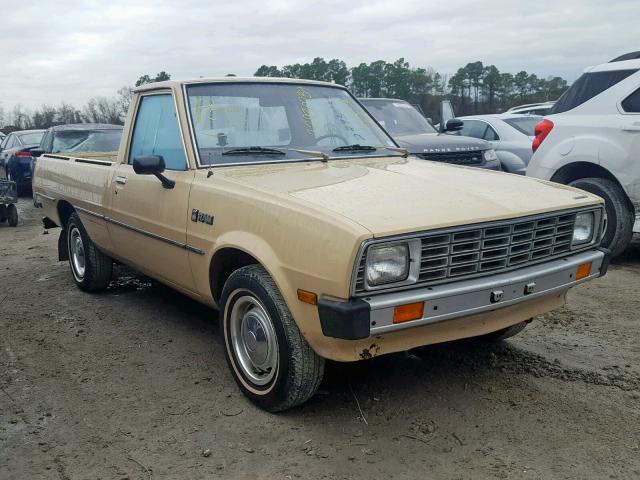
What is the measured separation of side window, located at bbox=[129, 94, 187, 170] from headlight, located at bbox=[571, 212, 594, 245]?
235cm

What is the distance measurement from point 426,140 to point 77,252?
4.93 m

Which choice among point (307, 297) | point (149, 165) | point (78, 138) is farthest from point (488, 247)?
point (78, 138)

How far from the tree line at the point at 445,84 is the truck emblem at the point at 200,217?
38902mm

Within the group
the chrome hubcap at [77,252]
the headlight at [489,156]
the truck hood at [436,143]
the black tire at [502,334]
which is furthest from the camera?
the headlight at [489,156]

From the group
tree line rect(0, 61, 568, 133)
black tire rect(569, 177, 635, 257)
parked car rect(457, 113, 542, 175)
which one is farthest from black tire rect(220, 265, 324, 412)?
tree line rect(0, 61, 568, 133)

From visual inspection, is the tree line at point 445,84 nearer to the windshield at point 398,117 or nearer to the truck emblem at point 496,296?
the windshield at point 398,117

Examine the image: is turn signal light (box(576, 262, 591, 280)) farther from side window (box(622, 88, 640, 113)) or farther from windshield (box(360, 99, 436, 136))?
windshield (box(360, 99, 436, 136))

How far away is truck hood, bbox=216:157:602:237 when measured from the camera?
115 inches

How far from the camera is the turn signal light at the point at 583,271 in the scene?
3.44 meters

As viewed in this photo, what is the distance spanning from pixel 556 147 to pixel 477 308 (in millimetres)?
4289

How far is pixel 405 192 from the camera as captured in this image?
3301 mm

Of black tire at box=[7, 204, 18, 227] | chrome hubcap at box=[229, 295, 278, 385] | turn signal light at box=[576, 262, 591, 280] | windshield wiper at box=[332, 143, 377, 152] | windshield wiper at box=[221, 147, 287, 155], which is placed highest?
windshield wiper at box=[221, 147, 287, 155]

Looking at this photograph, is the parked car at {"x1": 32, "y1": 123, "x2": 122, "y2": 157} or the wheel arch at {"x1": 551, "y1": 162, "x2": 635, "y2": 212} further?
the parked car at {"x1": 32, "y1": 123, "x2": 122, "y2": 157}

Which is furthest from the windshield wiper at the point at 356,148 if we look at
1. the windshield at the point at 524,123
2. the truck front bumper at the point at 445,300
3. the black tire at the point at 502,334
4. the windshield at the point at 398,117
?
A: the windshield at the point at 524,123
